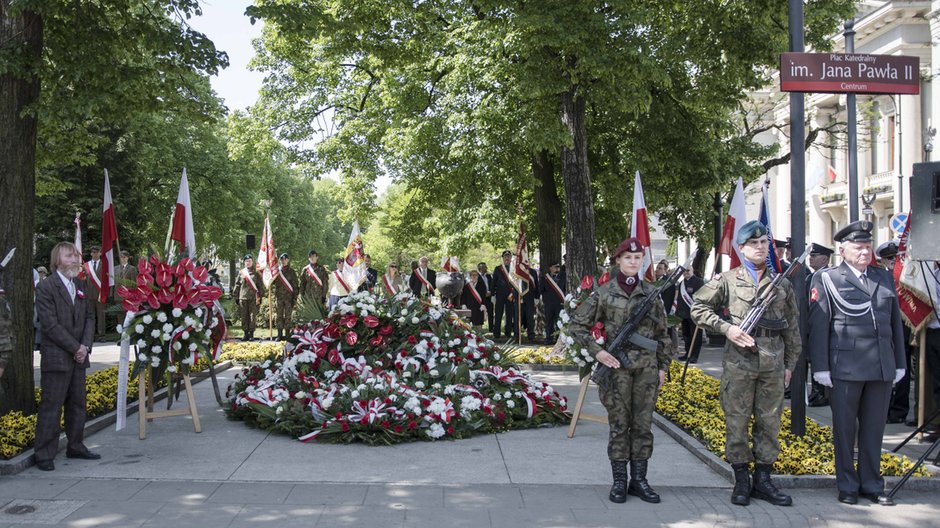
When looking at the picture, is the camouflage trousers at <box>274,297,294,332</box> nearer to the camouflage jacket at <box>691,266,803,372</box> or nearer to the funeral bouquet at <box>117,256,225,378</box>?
the funeral bouquet at <box>117,256,225,378</box>

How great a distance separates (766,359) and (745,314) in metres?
0.38

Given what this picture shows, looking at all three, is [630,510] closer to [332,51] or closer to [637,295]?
[637,295]

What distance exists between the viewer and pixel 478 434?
31.0ft

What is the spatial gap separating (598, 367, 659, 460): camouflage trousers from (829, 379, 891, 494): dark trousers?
1480 millimetres

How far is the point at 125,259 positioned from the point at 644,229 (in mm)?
14167

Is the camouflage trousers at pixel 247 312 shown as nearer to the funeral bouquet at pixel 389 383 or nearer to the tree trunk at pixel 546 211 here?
the tree trunk at pixel 546 211

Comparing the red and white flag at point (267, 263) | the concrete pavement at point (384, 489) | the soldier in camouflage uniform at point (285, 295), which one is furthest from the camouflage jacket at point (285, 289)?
the concrete pavement at point (384, 489)

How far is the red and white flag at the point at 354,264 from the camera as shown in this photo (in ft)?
60.6

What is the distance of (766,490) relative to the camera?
22.5 feet

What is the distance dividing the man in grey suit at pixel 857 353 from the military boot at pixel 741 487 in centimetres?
77

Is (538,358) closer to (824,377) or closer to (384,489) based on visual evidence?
(384,489)

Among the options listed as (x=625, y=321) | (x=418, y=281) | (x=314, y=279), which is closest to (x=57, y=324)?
(x=625, y=321)

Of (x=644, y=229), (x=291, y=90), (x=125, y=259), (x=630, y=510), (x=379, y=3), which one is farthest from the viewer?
(x=291, y=90)

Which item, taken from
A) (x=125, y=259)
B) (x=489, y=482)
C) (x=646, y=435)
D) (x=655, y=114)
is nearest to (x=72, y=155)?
(x=125, y=259)
